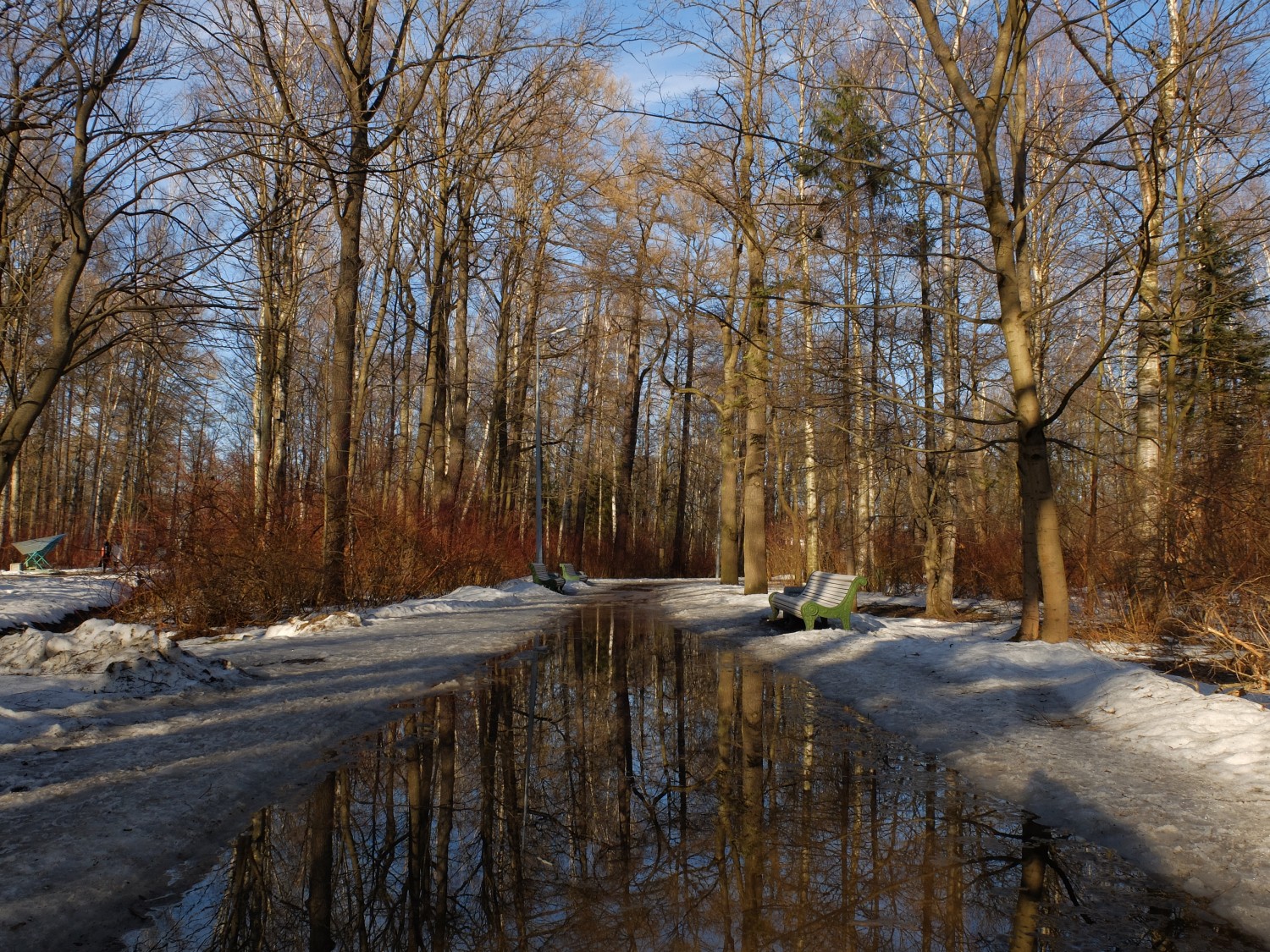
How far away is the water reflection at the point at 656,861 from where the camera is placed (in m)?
2.95

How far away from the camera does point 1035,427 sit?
9.78 m

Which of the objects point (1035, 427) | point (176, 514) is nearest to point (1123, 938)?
point (1035, 427)

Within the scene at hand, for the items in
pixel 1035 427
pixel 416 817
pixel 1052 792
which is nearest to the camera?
pixel 416 817

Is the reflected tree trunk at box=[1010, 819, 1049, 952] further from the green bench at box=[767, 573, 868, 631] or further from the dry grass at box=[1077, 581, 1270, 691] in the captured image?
the green bench at box=[767, 573, 868, 631]

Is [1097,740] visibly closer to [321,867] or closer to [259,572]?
[321,867]

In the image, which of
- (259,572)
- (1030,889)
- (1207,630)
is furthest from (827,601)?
(1030,889)

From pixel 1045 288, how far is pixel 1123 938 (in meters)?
20.8

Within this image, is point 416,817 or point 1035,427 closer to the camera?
point 416,817

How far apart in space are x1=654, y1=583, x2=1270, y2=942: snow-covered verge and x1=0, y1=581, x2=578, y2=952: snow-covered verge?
4.00 metres

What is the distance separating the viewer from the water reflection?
295cm

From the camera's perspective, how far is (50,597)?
17.7m

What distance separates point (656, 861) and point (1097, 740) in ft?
12.2

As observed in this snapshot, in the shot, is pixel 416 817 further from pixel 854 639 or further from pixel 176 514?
pixel 176 514

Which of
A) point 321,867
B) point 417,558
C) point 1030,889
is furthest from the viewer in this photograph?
point 417,558
